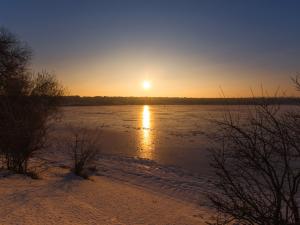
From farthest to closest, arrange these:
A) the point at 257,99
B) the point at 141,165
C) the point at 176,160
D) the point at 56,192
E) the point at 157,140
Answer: the point at 157,140, the point at 176,160, the point at 141,165, the point at 56,192, the point at 257,99

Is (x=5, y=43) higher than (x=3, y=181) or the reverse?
higher

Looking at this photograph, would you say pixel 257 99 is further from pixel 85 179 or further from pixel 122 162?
pixel 122 162

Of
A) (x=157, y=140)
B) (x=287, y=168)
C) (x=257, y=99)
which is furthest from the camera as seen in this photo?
(x=157, y=140)

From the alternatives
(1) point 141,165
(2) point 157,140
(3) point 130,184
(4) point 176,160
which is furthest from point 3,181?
(2) point 157,140

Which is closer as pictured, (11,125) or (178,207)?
(178,207)

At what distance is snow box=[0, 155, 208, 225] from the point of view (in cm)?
702

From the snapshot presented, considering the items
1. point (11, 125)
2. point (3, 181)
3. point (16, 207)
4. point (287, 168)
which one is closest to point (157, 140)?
point (11, 125)

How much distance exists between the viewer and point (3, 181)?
9.34m

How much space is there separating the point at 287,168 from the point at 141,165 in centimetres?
1118

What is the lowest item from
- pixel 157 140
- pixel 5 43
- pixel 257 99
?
pixel 157 140

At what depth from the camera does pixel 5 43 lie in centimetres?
3141

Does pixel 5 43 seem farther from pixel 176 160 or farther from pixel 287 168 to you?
pixel 287 168

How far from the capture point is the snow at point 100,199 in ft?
23.0

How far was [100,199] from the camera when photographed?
8.73 metres
